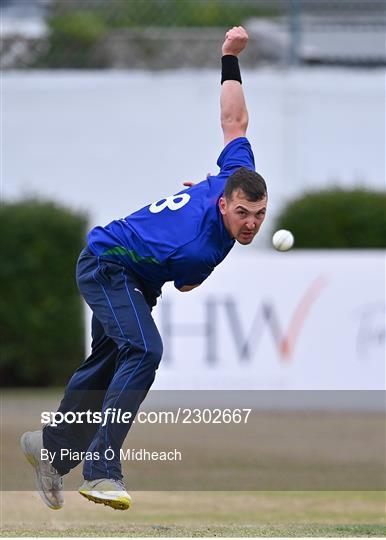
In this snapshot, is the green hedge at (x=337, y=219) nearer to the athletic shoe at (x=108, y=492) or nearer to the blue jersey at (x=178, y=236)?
the blue jersey at (x=178, y=236)

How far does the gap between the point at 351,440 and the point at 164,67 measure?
780cm

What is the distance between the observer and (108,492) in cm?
654

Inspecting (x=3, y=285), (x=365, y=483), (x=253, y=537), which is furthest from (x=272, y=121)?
(x=253, y=537)

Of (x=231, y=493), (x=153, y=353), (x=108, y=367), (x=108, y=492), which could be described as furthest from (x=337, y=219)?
(x=108, y=492)

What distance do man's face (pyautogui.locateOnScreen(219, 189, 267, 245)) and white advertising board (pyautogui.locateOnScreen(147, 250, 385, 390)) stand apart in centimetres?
833

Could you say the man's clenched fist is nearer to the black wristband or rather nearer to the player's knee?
the black wristband

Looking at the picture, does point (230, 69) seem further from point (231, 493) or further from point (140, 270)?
point (231, 493)

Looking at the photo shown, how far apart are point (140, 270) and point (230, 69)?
1325mm

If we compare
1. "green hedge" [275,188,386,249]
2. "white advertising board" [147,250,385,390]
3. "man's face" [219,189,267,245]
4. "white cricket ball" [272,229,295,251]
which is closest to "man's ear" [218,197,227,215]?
"man's face" [219,189,267,245]

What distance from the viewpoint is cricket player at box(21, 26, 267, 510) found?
6660mm

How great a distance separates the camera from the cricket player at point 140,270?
6.66 m

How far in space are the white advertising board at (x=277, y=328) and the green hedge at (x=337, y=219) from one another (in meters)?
1.92

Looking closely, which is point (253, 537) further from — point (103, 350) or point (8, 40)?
point (8, 40)

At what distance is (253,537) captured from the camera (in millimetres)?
6895
